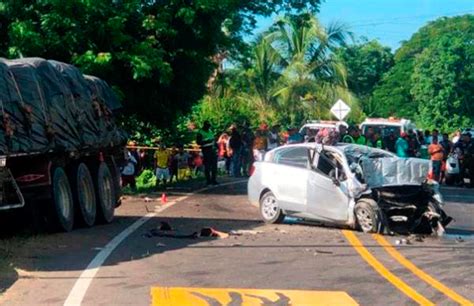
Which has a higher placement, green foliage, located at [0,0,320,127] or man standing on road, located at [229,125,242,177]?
green foliage, located at [0,0,320,127]

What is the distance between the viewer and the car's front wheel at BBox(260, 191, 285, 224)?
17.8 m

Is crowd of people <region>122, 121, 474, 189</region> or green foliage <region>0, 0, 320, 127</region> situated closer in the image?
green foliage <region>0, 0, 320, 127</region>

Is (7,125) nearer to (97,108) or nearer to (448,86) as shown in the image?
(97,108)

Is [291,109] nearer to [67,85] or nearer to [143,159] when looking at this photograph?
[143,159]

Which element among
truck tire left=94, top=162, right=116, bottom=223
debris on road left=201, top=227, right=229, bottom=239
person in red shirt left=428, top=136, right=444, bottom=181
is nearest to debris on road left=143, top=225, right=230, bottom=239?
debris on road left=201, top=227, right=229, bottom=239

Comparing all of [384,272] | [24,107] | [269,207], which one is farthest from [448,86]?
[384,272]

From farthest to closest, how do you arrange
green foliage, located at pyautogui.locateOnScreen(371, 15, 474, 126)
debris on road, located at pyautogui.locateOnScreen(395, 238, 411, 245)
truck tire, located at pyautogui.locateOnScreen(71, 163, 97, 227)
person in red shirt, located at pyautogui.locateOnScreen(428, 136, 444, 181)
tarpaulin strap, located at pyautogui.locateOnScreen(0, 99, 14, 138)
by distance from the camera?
1. green foliage, located at pyautogui.locateOnScreen(371, 15, 474, 126)
2. person in red shirt, located at pyautogui.locateOnScreen(428, 136, 444, 181)
3. truck tire, located at pyautogui.locateOnScreen(71, 163, 97, 227)
4. debris on road, located at pyautogui.locateOnScreen(395, 238, 411, 245)
5. tarpaulin strap, located at pyautogui.locateOnScreen(0, 99, 14, 138)

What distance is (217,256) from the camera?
13.0 meters

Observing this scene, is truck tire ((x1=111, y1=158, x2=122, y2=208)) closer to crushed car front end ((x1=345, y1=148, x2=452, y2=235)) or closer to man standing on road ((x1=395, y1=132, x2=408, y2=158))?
crushed car front end ((x1=345, y1=148, x2=452, y2=235))

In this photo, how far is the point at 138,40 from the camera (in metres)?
25.5

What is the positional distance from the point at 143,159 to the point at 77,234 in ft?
69.2

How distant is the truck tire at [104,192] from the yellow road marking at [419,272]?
4.81 meters

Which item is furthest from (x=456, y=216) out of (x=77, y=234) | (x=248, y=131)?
(x=248, y=131)

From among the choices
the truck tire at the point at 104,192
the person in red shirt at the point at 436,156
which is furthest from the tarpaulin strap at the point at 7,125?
the person in red shirt at the point at 436,156
